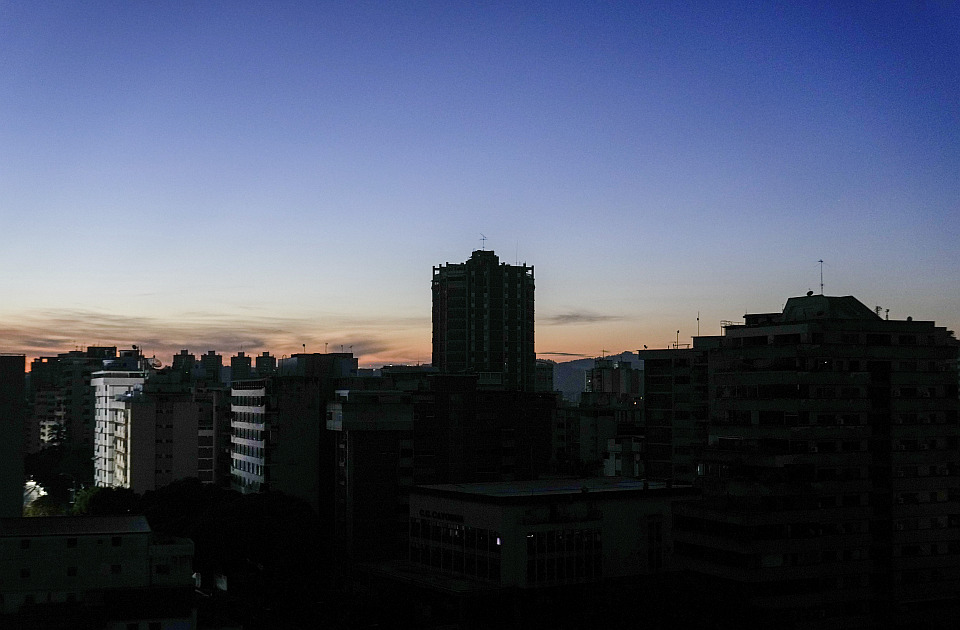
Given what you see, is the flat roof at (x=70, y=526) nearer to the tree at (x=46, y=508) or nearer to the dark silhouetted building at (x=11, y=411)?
the dark silhouetted building at (x=11, y=411)

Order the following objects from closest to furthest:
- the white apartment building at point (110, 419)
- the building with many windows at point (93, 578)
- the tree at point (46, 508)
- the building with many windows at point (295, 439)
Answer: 1. the building with many windows at point (93, 578)
2. the building with many windows at point (295, 439)
3. the tree at point (46, 508)
4. the white apartment building at point (110, 419)

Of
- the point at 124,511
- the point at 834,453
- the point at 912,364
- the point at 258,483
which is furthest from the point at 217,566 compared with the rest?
the point at 912,364

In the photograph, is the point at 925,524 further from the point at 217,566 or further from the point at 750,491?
the point at 217,566

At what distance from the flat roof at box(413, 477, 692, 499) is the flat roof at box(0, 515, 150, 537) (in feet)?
75.7

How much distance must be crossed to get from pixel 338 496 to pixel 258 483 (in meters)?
16.3

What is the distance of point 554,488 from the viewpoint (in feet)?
282

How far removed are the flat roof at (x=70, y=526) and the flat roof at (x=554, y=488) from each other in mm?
23088

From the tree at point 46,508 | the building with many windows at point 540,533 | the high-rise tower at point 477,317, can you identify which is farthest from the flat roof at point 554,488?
the high-rise tower at point 477,317

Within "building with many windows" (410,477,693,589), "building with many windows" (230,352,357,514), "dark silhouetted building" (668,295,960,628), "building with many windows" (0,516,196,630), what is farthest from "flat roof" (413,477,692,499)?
"building with many windows" (230,352,357,514)

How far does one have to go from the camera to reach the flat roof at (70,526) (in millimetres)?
60438

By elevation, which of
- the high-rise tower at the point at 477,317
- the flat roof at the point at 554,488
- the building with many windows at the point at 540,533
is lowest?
the building with many windows at the point at 540,533

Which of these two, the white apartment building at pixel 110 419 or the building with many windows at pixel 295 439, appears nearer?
the building with many windows at pixel 295 439

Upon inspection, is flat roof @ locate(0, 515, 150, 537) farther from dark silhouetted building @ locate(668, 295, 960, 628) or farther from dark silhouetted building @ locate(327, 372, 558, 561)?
dark silhouetted building @ locate(668, 295, 960, 628)

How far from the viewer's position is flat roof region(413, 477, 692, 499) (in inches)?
3123
